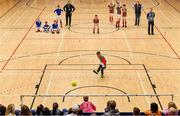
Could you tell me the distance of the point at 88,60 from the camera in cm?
2181

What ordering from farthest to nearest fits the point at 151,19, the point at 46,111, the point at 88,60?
the point at 151,19 → the point at 88,60 → the point at 46,111

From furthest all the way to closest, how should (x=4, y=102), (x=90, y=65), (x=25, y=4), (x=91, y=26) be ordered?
(x=25, y=4), (x=91, y=26), (x=90, y=65), (x=4, y=102)

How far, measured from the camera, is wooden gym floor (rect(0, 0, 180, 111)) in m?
17.4

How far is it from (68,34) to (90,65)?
23.6 ft

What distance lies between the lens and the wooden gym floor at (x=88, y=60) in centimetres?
1744

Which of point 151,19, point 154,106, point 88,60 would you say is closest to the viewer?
point 154,106

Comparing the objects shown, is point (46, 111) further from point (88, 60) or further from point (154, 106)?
point (88, 60)

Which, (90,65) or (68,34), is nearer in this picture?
(90,65)

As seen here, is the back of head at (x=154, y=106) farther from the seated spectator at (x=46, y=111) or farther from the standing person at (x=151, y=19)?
the standing person at (x=151, y=19)

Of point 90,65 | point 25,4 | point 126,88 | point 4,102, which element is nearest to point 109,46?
point 90,65

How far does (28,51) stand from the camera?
2359 cm

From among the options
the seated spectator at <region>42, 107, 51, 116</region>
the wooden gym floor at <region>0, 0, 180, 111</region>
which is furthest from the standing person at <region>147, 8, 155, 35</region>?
the seated spectator at <region>42, 107, 51, 116</region>

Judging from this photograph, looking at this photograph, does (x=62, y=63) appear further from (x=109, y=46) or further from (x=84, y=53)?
(x=109, y=46)

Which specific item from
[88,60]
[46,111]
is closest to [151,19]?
[88,60]
